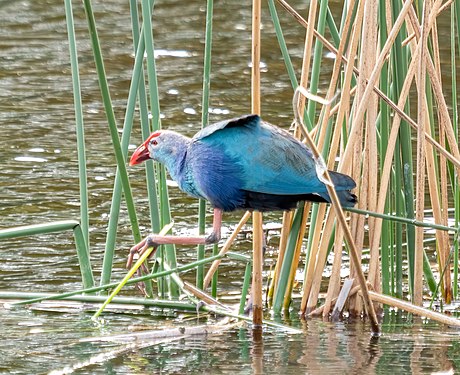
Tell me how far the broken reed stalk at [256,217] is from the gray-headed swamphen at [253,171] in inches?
2.5

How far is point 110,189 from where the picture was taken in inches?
220

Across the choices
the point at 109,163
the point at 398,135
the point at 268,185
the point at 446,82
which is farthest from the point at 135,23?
the point at 446,82

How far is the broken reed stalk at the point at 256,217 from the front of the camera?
312 centimetres

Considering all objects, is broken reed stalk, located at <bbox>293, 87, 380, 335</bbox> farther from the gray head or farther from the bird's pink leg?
the gray head

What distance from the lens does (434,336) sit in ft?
11.6

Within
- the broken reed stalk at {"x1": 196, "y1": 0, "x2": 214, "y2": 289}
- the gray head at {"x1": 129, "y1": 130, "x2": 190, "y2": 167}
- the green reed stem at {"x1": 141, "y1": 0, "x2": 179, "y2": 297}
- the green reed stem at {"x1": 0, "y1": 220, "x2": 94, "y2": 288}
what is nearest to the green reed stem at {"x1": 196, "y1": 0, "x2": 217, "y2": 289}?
the broken reed stalk at {"x1": 196, "y1": 0, "x2": 214, "y2": 289}

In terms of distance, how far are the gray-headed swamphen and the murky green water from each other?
0.40 m

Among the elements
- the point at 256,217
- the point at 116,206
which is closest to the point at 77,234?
the point at 116,206

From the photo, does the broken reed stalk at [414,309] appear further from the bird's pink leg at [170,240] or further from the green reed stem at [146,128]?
the green reed stem at [146,128]

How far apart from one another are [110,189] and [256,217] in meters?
2.36

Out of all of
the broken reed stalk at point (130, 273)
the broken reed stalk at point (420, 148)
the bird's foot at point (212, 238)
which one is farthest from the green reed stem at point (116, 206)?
the broken reed stalk at point (420, 148)

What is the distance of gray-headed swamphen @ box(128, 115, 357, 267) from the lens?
3.27 metres

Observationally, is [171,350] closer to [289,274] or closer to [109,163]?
[289,274]

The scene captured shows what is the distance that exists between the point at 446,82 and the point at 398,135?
157 inches
